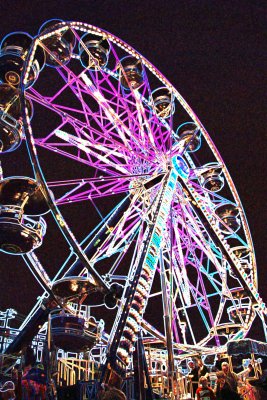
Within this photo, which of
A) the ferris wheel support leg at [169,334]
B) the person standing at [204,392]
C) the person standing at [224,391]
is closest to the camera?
the person standing at [224,391]

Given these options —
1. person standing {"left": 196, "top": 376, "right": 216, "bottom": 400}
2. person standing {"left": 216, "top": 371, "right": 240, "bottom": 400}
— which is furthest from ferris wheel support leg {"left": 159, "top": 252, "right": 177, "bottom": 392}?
person standing {"left": 216, "top": 371, "right": 240, "bottom": 400}

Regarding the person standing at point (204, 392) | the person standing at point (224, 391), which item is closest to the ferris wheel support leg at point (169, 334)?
the person standing at point (204, 392)

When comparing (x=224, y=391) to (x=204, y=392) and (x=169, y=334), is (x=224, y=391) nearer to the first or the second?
(x=204, y=392)

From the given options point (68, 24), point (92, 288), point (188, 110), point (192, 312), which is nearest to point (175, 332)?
point (92, 288)

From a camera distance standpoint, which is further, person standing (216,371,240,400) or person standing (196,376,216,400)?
person standing (196,376,216,400)

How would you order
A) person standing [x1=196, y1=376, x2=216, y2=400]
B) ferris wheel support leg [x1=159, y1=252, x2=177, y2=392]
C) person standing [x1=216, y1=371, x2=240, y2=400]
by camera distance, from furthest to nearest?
1. ferris wheel support leg [x1=159, y1=252, x2=177, y2=392]
2. person standing [x1=196, y1=376, x2=216, y2=400]
3. person standing [x1=216, y1=371, x2=240, y2=400]

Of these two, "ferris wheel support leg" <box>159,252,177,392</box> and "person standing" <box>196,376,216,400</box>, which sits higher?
"ferris wheel support leg" <box>159,252,177,392</box>

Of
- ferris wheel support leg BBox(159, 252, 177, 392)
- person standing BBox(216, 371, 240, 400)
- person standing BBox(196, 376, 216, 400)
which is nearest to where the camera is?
person standing BBox(216, 371, 240, 400)

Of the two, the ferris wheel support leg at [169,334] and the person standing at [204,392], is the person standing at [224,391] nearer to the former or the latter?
the person standing at [204,392]

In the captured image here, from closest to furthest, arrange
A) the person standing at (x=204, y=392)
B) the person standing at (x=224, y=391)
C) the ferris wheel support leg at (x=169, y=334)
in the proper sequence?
1. the person standing at (x=224, y=391)
2. the person standing at (x=204, y=392)
3. the ferris wheel support leg at (x=169, y=334)

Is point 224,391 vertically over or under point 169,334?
under

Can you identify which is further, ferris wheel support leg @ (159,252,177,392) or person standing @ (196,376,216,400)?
ferris wheel support leg @ (159,252,177,392)

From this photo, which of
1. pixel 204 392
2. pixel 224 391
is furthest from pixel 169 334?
pixel 224 391

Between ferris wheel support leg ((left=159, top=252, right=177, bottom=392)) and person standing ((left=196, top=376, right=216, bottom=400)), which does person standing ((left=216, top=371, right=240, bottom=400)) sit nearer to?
person standing ((left=196, top=376, right=216, bottom=400))
